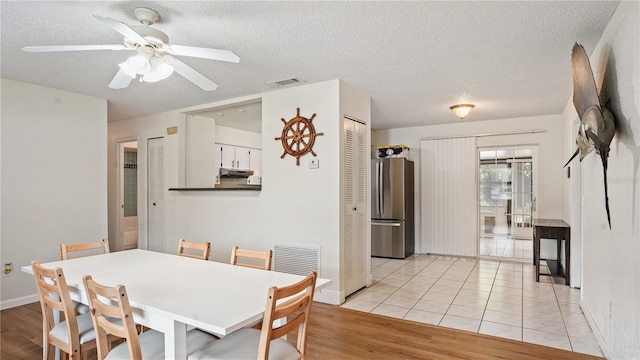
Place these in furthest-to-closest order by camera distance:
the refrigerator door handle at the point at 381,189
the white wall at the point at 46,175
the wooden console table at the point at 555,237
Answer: the refrigerator door handle at the point at 381,189 < the wooden console table at the point at 555,237 < the white wall at the point at 46,175

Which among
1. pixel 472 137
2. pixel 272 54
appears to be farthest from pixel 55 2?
pixel 472 137

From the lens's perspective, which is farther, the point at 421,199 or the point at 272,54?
the point at 421,199

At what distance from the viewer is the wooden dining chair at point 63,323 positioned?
183 centimetres

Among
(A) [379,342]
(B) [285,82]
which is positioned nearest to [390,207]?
(B) [285,82]

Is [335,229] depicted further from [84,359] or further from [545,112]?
[545,112]

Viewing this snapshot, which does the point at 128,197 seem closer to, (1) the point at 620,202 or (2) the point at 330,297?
(2) the point at 330,297

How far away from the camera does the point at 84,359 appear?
7.47ft

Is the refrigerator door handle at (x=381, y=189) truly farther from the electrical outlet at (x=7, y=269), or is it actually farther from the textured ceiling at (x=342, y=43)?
the electrical outlet at (x=7, y=269)

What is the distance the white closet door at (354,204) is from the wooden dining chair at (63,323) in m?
2.38

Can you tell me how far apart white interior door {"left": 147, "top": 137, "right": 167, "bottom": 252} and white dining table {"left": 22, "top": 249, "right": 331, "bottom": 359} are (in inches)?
108

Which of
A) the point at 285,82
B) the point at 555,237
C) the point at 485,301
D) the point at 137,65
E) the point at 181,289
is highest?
the point at 285,82

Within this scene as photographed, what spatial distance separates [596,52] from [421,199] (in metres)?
3.97

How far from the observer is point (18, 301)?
358cm

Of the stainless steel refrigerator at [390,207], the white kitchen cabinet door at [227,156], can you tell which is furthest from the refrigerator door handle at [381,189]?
the white kitchen cabinet door at [227,156]
